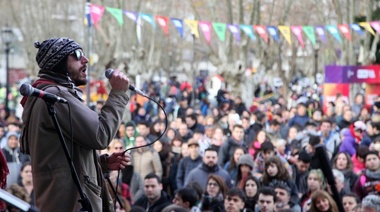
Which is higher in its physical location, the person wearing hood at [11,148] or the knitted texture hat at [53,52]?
the knitted texture hat at [53,52]

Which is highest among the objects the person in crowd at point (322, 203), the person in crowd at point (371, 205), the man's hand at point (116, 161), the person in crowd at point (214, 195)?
the man's hand at point (116, 161)

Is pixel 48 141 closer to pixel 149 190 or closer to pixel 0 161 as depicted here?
pixel 0 161

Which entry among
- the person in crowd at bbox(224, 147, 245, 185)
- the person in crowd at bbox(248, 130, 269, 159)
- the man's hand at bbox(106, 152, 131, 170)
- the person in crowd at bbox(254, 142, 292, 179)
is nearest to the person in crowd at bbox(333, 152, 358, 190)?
the person in crowd at bbox(254, 142, 292, 179)

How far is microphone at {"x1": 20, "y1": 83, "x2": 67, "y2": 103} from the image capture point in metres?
5.03

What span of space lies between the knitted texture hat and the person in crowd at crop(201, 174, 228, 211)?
220 inches

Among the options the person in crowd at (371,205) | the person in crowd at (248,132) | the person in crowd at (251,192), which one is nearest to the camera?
the person in crowd at (371,205)

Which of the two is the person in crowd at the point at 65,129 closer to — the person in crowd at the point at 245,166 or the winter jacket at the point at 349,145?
the person in crowd at the point at 245,166

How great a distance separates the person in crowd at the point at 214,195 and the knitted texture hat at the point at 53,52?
18.3 ft

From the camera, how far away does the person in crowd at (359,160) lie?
13.6 metres

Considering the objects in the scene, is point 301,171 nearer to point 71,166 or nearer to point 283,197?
point 283,197

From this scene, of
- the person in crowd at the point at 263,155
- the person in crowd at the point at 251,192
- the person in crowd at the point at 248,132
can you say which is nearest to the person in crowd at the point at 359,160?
the person in crowd at the point at 263,155

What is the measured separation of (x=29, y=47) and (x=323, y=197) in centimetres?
4642

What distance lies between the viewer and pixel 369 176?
1234 cm

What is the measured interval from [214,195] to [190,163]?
320 cm
